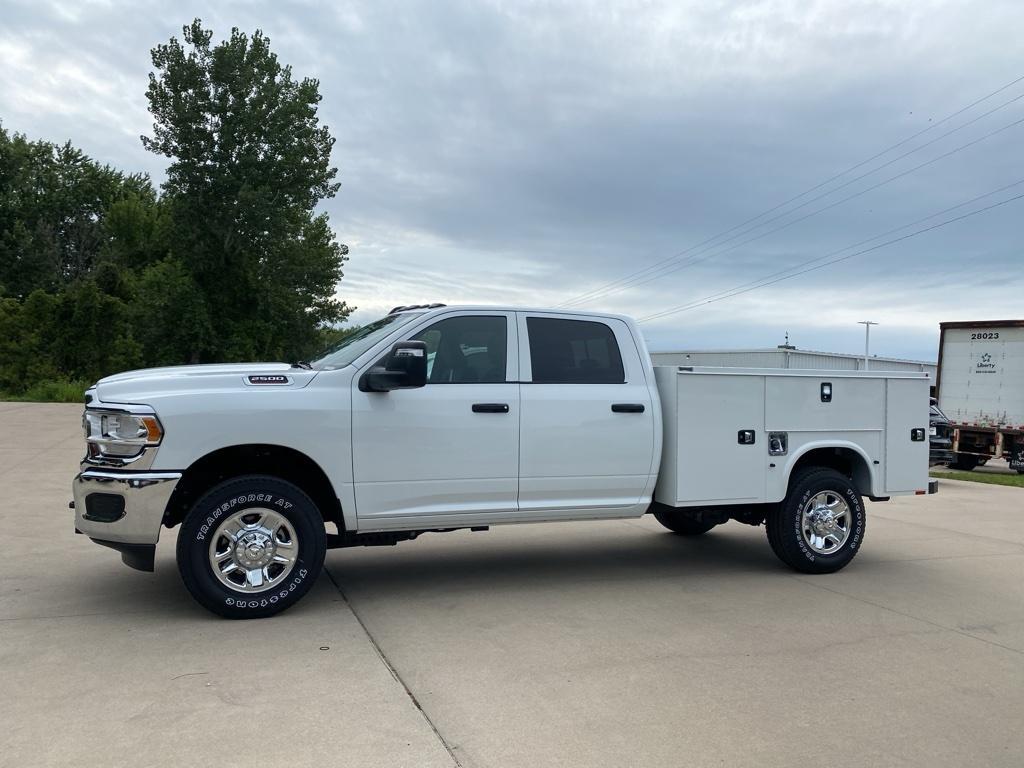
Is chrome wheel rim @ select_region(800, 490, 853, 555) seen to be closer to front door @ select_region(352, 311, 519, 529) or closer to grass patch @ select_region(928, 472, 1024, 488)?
front door @ select_region(352, 311, 519, 529)

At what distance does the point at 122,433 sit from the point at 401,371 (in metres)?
1.71

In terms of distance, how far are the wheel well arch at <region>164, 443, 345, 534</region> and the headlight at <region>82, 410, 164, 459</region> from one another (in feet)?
1.10

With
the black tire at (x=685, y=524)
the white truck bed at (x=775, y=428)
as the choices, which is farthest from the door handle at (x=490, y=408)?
the black tire at (x=685, y=524)

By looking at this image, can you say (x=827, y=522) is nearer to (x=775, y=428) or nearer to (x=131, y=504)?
(x=775, y=428)

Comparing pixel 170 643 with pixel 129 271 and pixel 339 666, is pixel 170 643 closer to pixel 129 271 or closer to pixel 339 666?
pixel 339 666

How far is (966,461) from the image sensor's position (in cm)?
2175

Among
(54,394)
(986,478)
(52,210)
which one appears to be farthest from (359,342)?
(52,210)

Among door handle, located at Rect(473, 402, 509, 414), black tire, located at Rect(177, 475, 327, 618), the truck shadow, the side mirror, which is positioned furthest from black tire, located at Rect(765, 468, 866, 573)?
black tire, located at Rect(177, 475, 327, 618)

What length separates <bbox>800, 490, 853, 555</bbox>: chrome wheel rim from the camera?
7.13 meters

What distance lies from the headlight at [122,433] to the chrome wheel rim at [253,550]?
2.22 ft

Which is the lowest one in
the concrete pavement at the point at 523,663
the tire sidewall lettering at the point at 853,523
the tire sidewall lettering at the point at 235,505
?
the concrete pavement at the point at 523,663

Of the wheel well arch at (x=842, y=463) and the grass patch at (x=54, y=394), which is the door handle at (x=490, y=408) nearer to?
the wheel well arch at (x=842, y=463)

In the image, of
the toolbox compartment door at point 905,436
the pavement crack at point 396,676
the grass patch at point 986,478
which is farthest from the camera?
the grass patch at point 986,478

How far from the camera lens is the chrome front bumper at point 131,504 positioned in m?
5.23
